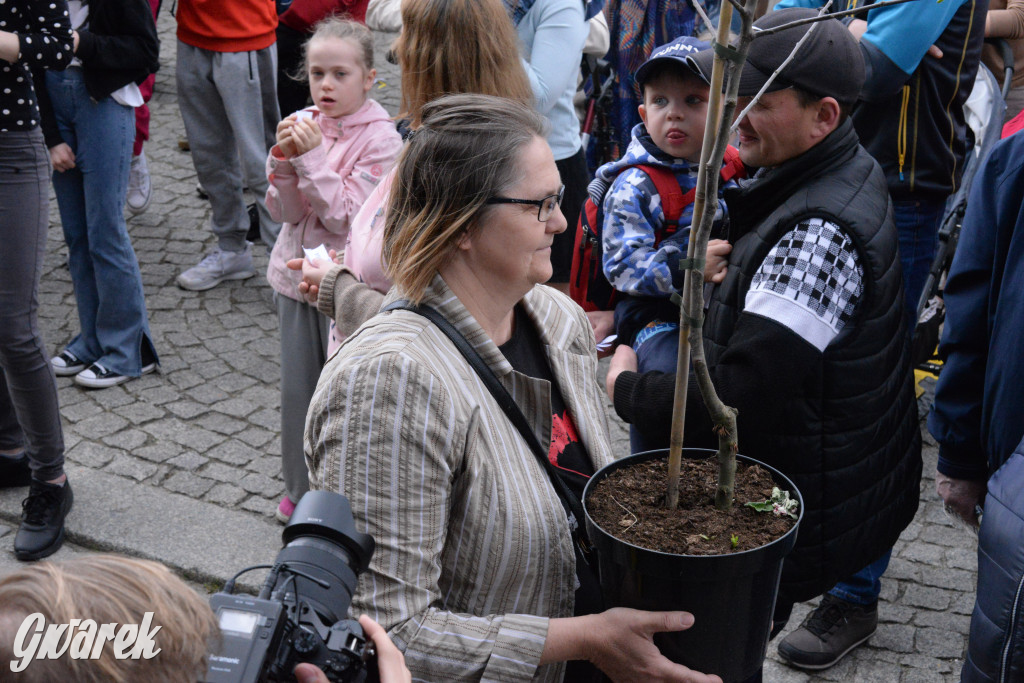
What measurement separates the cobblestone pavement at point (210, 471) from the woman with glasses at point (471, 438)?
1.80 meters

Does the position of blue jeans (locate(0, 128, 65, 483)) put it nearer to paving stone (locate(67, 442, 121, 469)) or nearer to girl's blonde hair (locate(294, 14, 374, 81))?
paving stone (locate(67, 442, 121, 469))

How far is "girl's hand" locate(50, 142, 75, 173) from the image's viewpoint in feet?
15.6

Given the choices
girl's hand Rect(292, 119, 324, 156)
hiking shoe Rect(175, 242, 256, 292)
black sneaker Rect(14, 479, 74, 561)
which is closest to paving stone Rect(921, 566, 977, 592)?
girl's hand Rect(292, 119, 324, 156)

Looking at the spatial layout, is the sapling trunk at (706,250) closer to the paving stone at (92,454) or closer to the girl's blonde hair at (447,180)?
the girl's blonde hair at (447,180)

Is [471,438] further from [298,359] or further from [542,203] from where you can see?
[298,359]

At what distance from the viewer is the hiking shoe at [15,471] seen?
14.3 ft

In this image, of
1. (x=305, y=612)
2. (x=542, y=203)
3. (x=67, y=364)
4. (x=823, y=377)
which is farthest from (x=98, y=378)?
(x=305, y=612)

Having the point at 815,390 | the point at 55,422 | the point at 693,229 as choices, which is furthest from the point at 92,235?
the point at 693,229

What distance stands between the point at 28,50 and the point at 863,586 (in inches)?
136

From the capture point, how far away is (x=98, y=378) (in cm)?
513

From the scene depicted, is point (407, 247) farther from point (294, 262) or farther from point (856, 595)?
point (856, 595)

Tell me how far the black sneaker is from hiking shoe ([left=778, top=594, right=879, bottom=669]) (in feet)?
9.08

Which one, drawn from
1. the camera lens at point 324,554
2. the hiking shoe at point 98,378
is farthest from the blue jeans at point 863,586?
the hiking shoe at point 98,378

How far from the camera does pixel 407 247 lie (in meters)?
2.03
